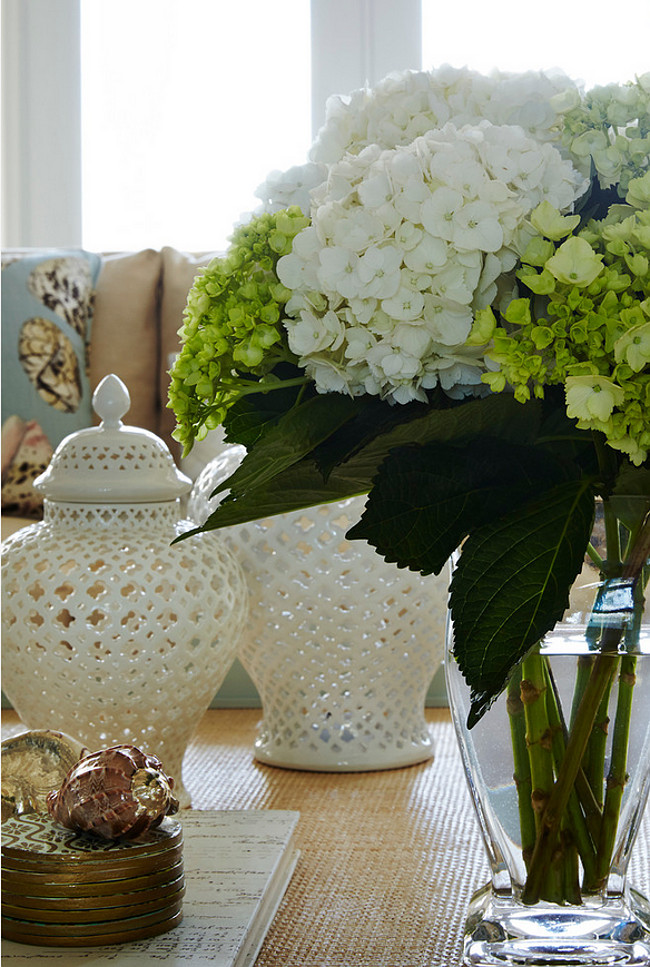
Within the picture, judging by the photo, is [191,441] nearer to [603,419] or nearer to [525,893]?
[603,419]

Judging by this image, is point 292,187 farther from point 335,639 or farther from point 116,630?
point 335,639

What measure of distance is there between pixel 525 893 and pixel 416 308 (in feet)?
1.09

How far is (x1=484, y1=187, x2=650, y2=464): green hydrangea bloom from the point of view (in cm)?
46

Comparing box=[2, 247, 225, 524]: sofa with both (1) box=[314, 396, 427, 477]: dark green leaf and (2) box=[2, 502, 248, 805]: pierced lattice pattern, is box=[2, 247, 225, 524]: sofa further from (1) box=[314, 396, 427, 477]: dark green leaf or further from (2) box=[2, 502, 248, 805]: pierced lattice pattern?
(1) box=[314, 396, 427, 477]: dark green leaf

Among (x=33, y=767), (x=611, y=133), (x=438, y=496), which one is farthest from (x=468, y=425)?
(x=33, y=767)

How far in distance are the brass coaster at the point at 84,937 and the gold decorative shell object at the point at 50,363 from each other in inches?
57.8

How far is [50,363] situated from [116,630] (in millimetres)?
1183

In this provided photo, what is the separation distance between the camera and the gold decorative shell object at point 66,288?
2029 mm

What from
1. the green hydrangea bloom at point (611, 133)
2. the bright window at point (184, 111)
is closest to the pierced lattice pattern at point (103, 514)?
the green hydrangea bloom at point (611, 133)

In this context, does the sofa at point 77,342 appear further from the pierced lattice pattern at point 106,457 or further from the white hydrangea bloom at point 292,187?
the white hydrangea bloom at point 292,187

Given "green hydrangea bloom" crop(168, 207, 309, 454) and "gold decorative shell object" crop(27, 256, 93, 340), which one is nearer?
"green hydrangea bloom" crop(168, 207, 309, 454)

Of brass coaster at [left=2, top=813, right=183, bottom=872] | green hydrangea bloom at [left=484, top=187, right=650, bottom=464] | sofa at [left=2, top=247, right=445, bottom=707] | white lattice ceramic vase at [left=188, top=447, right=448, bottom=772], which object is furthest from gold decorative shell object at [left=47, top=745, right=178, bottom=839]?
sofa at [left=2, top=247, right=445, bottom=707]

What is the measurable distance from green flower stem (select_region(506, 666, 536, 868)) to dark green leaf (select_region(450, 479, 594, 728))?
84 mm

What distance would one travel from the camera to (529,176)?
0.49 metres
